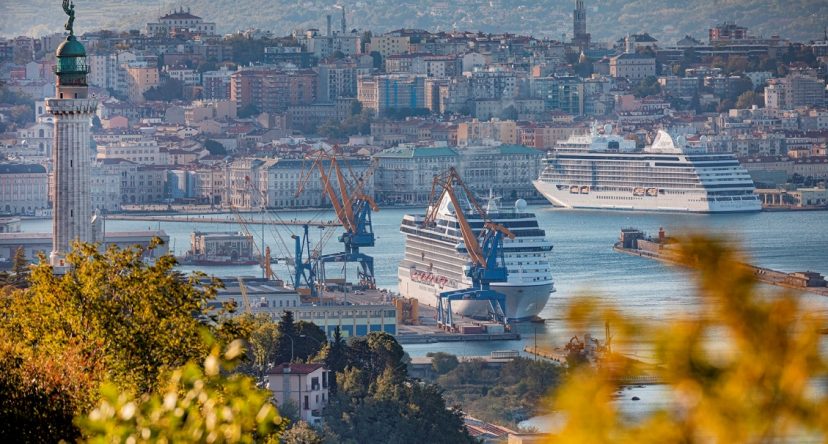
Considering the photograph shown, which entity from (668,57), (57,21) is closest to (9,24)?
(57,21)

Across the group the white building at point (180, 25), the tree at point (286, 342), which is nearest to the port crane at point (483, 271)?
the tree at point (286, 342)

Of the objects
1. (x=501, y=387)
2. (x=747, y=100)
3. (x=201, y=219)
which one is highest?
(x=747, y=100)

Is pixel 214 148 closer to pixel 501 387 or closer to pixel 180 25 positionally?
pixel 180 25

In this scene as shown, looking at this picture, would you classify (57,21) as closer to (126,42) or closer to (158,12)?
(158,12)

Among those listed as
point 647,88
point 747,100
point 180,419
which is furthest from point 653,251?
point 647,88

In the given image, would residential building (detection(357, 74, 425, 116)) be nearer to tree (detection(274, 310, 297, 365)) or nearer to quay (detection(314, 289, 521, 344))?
quay (detection(314, 289, 521, 344))

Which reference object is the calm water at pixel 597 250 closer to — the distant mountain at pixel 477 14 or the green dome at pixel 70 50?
the green dome at pixel 70 50
